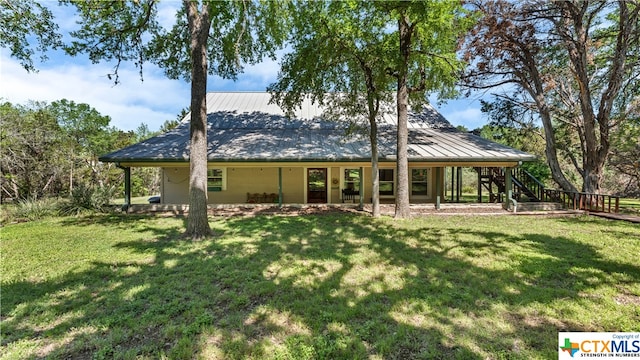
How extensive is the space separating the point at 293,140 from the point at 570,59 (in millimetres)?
13719

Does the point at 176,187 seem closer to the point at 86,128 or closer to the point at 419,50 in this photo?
the point at 419,50

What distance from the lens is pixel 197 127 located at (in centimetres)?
680

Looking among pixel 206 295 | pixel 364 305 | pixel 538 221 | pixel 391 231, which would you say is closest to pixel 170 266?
pixel 206 295

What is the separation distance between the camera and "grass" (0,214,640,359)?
8.86 feet

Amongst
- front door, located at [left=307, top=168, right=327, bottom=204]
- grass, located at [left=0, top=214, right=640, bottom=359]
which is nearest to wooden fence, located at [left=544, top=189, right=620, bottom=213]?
grass, located at [left=0, top=214, right=640, bottom=359]

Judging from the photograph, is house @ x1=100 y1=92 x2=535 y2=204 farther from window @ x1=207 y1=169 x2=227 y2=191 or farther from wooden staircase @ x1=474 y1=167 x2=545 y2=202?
wooden staircase @ x1=474 y1=167 x2=545 y2=202

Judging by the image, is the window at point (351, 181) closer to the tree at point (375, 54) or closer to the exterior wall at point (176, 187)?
the tree at point (375, 54)

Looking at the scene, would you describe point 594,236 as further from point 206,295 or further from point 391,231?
point 206,295

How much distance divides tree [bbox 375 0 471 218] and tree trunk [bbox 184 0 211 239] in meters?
4.91

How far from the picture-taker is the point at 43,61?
8828 mm

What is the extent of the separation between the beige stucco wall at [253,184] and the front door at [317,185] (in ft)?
0.81

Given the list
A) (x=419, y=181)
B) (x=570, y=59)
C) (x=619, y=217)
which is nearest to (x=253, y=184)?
(x=419, y=181)

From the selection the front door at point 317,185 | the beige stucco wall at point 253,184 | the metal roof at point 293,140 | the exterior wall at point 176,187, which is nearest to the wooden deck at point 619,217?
the metal roof at point 293,140

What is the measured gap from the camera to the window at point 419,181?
14.0 m
